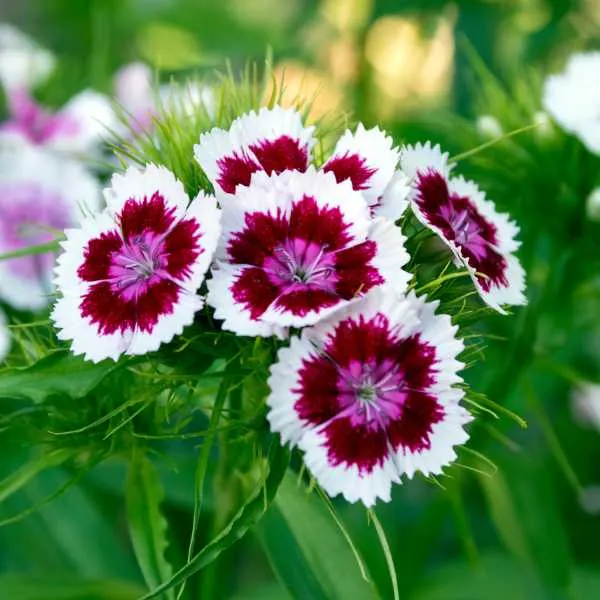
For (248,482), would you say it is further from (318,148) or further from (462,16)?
(462,16)

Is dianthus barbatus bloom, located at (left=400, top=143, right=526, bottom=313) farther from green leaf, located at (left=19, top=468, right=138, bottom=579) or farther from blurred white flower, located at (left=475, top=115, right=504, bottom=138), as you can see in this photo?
green leaf, located at (left=19, top=468, right=138, bottom=579)

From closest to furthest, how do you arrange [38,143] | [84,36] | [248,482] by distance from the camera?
[248,482]
[38,143]
[84,36]

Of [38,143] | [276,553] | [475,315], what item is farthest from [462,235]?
[38,143]

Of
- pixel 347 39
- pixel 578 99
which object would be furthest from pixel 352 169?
pixel 347 39

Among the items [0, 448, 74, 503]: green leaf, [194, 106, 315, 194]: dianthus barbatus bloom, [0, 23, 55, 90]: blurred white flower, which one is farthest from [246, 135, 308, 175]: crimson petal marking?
[0, 23, 55, 90]: blurred white flower

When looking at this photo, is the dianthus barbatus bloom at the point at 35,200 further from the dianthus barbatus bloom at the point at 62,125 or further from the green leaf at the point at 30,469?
the green leaf at the point at 30,469

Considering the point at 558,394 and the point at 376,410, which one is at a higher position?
the point at 558,394

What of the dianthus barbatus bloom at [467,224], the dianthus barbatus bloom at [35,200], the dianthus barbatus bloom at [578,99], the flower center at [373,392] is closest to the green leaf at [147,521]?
the flower center at [373,392]

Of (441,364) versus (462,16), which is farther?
(462,16)
